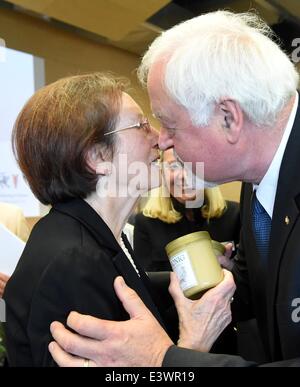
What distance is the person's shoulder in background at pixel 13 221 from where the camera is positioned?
4.91ft

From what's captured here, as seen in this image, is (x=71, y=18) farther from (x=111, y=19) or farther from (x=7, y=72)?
(x=7, y=72)

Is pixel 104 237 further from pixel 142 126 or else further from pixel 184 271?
pixel 142 126

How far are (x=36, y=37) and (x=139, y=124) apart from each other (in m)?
2.06

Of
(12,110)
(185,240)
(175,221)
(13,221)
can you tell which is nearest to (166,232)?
(175,221)

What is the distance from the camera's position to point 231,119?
847 mm

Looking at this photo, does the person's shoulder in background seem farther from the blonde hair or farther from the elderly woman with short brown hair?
the elderly woman with short brown hair

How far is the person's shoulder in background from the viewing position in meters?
1.50

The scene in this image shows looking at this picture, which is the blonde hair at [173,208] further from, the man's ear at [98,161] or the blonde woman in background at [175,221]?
the man's ear at [98,161]

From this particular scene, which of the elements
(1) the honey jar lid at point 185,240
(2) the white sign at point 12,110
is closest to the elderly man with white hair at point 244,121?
(1) the honey jar lid at point 185,240

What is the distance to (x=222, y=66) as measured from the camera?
82 cm

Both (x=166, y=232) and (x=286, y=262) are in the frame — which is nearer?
(x=286, y=262)

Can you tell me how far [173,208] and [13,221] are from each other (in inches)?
27.0

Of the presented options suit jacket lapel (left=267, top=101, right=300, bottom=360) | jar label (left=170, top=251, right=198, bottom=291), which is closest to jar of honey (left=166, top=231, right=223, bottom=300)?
jar label (left=170, top=251, right=198, bottom=291)
